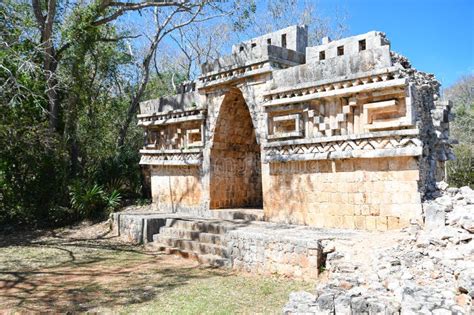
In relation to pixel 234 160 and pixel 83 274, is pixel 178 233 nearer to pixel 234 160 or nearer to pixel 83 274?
pixel 83 274

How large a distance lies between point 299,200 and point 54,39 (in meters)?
8.56

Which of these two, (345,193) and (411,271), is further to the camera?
(345,193)

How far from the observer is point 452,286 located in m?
4.42

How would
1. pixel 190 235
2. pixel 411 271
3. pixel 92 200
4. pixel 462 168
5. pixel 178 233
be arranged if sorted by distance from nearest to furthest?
pixel 411 271 < pixel 190 235 < pixel 178 233 < pixel 92 200 < pixel 462 168

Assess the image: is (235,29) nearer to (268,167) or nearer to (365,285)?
(268,167)

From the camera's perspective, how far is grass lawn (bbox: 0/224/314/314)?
213 inches

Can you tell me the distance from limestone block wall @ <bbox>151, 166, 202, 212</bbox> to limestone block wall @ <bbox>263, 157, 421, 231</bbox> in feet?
8.12

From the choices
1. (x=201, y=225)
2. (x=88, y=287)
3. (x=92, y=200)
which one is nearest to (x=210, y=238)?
(x=201, y=225)

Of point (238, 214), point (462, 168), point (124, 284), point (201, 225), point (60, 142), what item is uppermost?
point (60, 142)

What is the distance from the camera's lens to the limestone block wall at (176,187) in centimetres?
1078

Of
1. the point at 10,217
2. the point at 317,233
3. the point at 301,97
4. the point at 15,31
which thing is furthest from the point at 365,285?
the point at 10,217

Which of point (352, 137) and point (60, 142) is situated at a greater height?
point (60, 142)

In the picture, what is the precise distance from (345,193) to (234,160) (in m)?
3.87

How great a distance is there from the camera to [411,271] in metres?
5.02
